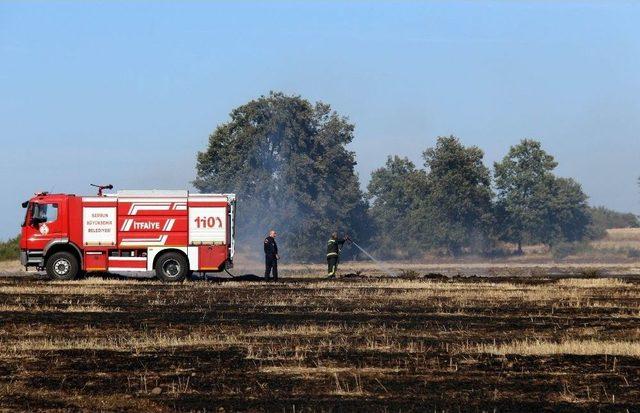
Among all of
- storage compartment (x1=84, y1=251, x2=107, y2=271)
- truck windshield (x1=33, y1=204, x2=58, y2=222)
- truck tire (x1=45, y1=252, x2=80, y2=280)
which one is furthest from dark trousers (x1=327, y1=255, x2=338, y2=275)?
truck windshield (x1=33, y1=204, x2=58, y2=222)

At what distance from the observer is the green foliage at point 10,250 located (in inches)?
2411

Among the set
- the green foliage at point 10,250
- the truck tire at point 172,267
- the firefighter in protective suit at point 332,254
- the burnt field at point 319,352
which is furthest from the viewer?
the green foliage at point 10,250

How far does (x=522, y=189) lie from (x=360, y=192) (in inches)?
494

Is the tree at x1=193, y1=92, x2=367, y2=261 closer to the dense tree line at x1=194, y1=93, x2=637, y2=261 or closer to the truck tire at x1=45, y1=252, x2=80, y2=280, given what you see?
the dense tree line at x1=194, y1=93, x2=637, y2=261

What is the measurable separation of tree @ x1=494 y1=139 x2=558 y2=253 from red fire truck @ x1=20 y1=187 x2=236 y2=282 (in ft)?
143

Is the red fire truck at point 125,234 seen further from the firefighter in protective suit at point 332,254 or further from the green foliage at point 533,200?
the green foliage at point 533,200

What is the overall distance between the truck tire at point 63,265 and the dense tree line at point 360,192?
3095 cm

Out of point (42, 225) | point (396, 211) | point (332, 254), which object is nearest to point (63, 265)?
point (42, 225)

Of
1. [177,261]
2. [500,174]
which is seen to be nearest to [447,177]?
[500,174]

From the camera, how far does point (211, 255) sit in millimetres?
40031

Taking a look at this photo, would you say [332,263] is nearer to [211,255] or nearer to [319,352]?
[211,255]

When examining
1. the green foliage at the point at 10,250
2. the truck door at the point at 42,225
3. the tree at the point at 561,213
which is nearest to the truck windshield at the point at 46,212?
the truck door at the point at 42,225

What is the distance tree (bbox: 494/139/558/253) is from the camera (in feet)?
265

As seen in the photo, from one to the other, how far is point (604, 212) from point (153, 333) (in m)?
115
